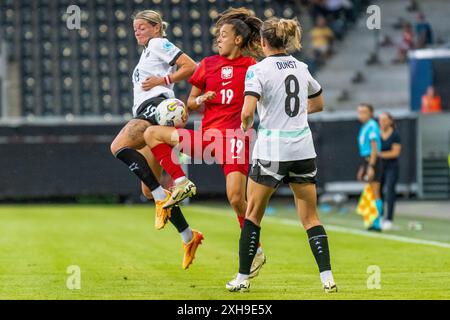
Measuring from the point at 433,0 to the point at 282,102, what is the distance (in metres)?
28.3

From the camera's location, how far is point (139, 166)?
12398 millimetres

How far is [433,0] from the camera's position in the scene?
1494 inches

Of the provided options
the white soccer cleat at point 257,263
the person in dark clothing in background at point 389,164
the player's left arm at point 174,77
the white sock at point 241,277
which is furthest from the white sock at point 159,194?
the person in dark clothing in background at point 389,164

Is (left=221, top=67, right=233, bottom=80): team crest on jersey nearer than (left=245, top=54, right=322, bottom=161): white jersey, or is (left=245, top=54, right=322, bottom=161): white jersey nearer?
(left=245, top=54, right=322, bottom=161): white jersey

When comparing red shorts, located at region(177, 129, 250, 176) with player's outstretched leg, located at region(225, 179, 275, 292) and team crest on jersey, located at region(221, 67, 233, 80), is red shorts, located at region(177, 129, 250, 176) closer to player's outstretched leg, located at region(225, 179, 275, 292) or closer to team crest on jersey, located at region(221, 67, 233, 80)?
team crest on jersey, located at region(221, 67, 233, 80)

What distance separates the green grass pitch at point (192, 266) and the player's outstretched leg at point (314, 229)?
16 cm

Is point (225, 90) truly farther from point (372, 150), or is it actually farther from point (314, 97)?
point (372, 150)

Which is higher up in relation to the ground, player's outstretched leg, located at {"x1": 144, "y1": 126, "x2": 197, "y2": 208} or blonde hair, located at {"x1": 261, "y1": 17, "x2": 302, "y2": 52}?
blonde hair, located at {"x1": 261, "y1": 17, "x2": 302, "y2": 52}

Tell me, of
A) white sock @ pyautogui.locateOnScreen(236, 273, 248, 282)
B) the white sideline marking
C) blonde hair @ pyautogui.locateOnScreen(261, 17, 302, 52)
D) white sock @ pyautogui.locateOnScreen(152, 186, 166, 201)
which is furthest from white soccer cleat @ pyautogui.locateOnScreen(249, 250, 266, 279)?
the white sideline marking

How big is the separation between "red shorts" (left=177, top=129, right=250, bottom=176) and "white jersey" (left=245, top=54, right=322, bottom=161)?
1.00 m

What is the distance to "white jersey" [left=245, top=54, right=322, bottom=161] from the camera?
34.9 feet

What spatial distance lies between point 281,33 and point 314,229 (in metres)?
1.75
